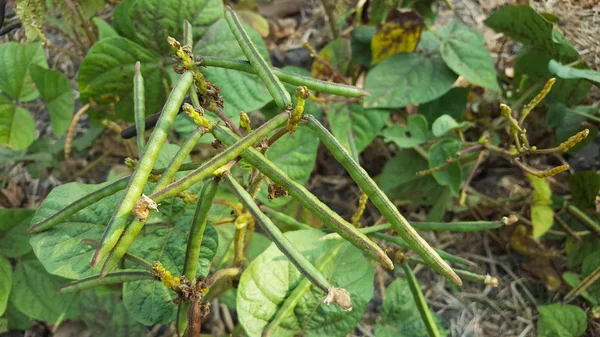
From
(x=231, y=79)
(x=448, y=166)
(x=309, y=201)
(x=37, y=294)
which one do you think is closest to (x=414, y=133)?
(x=448, y=166)

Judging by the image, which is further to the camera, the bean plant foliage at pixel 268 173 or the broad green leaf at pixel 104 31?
the broad green leaf at pixel 104 31

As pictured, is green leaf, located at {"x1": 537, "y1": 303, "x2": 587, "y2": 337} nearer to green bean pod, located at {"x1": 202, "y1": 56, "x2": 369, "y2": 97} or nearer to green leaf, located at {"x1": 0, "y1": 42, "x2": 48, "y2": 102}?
green bean pod, located at {"x1": 202, "y1": 56, "x2": 369, "y2": 97}

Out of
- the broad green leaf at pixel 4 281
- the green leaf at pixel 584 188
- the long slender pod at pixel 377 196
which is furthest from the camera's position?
the green leaf at pixel 584 188

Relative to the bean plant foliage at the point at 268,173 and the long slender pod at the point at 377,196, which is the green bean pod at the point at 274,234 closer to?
the bean plant foliage at the point at 268,173

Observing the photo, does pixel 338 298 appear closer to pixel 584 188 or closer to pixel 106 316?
pixel 106 316

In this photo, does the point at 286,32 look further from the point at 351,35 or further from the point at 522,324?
the point at 522,324

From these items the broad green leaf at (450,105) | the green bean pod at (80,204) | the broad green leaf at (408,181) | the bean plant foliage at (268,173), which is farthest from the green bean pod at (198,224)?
the broad green leaf at (450,105)
